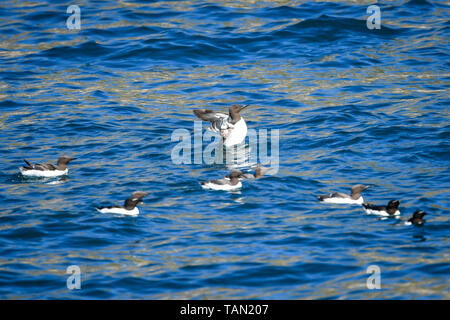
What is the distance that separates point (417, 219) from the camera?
11305mm

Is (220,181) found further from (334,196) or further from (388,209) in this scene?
(388,209)

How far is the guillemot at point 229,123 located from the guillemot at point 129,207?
15.3 ft

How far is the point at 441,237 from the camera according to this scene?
1109cm

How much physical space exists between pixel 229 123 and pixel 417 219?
643 centimetres

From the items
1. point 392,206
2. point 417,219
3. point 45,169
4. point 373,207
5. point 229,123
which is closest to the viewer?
point 417,219

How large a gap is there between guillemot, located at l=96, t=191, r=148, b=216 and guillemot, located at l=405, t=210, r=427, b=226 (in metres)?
4.51

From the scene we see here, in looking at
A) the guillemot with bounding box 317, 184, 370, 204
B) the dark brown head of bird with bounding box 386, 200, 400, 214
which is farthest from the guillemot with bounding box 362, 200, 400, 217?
the guillemot with bounding box 317, 184, 370, 204

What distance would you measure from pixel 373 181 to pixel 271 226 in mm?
2899

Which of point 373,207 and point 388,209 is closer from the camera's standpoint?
point 388,209

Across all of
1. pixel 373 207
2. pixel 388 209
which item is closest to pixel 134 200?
pixel 373 207

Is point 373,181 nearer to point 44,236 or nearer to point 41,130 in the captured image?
point 44,236

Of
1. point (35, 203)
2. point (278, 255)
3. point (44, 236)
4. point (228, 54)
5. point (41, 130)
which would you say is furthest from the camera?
point (228, 54)

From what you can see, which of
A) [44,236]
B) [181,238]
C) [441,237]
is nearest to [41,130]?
[44,236]

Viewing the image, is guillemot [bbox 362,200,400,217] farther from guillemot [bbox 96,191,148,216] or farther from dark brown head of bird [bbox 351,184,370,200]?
guillemot [bbox 96,191,148,216]
